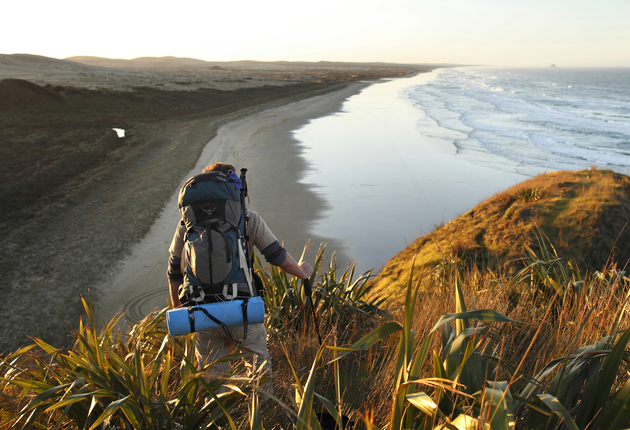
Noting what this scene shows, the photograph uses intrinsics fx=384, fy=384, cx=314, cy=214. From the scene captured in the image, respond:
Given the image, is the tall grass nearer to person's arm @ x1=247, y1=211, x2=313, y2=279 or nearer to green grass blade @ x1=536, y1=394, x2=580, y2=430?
green grass blade @ x1=536, y1=394, x2=580, y2=430

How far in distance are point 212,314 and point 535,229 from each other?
539cm

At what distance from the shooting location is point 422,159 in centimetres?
1506

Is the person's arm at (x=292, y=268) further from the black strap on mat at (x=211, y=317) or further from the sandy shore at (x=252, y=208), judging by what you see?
the sandy shore at (x=252, y=208)

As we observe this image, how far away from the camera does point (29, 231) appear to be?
7809 mm

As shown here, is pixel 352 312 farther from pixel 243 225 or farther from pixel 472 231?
pixel 472 231

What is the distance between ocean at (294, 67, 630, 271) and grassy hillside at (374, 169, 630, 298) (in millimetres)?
851

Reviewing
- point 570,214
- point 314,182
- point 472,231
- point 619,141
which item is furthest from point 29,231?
point 619,141

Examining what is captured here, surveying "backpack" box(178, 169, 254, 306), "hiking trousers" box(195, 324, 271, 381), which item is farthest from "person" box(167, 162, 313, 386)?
"backpack" box(178, 169, 254, 306)

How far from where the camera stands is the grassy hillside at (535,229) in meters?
5.48

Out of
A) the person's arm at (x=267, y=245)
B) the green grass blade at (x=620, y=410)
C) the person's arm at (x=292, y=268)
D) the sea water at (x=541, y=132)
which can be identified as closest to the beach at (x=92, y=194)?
the person's arm at (x=267, y=245)

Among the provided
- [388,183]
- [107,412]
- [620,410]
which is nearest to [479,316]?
[620,410]

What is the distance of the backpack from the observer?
220 centimetres

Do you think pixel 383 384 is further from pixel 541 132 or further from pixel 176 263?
pixel 541 132

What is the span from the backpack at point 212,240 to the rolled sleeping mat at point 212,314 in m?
0.10
